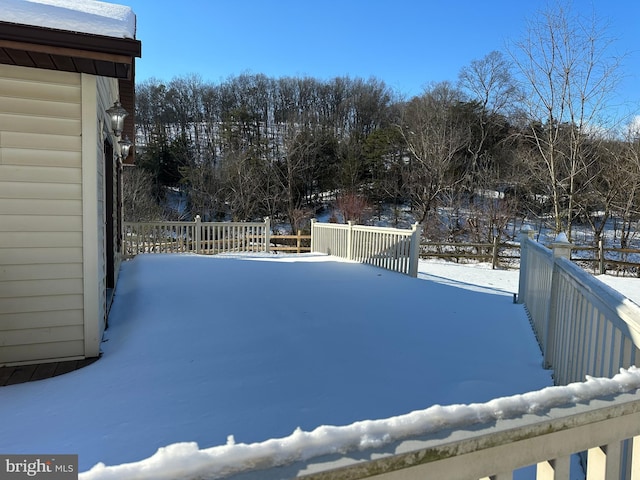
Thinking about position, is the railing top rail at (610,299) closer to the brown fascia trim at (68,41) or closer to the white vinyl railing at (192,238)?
the brown fascia trim at (68,41)

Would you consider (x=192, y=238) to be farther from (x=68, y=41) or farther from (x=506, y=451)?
(x=506, y=451)

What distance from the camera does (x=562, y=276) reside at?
283cm

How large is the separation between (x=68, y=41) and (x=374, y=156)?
71.7 feet

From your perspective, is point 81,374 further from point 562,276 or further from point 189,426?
point 562,276

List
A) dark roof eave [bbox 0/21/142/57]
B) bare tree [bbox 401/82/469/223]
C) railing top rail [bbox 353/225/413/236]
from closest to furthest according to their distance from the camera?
dark roof eave [bbox 0/21/142/57]
railing top rail [bbox 353/225/413/236]
bare tree [bbox 401/82/469/223]

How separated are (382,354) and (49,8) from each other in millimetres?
3979

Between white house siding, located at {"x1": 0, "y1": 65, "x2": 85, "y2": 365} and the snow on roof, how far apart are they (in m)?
0.42

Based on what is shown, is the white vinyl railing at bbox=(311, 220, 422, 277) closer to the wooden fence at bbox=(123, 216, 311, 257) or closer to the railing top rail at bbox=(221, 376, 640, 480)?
the wooden fence at bbox=(123, 216, 311, 257)

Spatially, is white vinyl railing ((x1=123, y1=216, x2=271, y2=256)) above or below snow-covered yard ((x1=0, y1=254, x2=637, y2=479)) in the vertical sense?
above

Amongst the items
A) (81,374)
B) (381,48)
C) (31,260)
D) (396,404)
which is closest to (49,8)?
(31,260)

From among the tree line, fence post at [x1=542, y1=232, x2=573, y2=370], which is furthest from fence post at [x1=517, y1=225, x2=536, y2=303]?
the tree line

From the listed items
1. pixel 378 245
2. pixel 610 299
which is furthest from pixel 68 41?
pixel 378 245

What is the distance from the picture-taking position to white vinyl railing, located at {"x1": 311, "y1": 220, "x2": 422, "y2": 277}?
26.0 feet

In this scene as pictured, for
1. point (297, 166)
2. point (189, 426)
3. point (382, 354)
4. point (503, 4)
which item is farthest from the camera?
point (297, 166)
